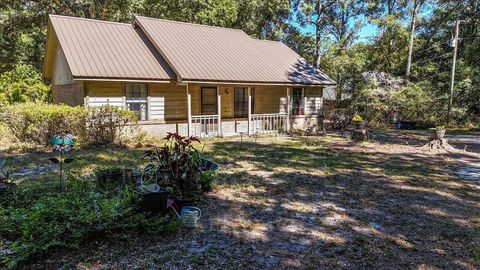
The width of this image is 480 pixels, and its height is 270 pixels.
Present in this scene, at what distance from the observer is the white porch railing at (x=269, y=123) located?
1572 cm

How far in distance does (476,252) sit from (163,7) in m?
22.9

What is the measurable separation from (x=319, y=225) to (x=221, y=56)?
467 inches

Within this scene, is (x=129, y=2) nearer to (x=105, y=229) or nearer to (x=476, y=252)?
(x=105, y=229)

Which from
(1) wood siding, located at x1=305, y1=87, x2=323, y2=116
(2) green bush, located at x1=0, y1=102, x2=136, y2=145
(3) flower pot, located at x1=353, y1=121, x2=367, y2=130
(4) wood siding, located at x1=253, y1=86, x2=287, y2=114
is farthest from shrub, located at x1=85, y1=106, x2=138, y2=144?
(1) wood siding, located at x1=305, y1=87, x2=323, y2=116

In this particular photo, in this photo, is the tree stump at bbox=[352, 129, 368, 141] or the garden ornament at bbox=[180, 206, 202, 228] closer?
the garden ornament at bbox=[180, 206, 202, 228]

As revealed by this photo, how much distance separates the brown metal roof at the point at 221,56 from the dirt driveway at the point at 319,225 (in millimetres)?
6231

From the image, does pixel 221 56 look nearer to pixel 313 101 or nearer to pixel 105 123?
pixel 313 101

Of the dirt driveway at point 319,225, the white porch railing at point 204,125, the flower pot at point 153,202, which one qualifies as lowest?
the dirt driveway at point 319,225

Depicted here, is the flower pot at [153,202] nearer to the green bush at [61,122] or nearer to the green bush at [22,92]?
the green bush at [61,122]

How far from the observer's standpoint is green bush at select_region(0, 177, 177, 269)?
133 inches

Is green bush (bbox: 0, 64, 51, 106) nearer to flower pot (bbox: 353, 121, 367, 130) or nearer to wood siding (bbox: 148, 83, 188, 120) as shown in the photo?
wood siding (bbox: 148, 83, 188, 120)

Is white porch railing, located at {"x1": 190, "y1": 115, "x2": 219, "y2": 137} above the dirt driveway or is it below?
above

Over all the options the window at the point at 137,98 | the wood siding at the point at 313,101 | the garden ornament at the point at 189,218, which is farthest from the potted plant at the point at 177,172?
the wood siding at the point at 313,101

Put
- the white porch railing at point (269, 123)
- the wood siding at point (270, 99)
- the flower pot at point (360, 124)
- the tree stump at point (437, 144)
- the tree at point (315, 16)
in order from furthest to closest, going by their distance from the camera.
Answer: the tree at point (315, 16), the wood siding at point (270, 99), the white porch railing at point (269, 123), the flower pot at point (360, 124), the tree stump at point (437, 144)
